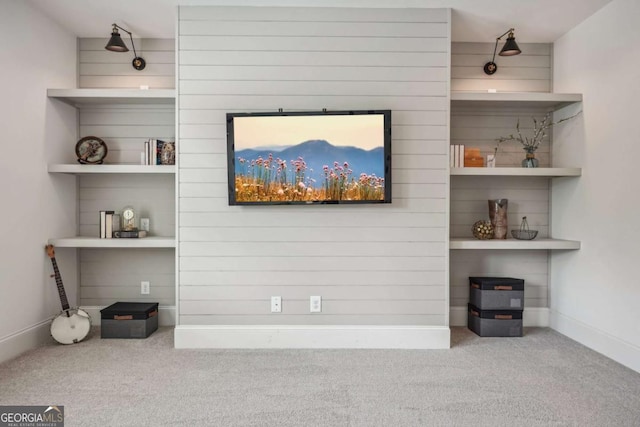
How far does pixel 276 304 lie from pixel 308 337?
36 cm

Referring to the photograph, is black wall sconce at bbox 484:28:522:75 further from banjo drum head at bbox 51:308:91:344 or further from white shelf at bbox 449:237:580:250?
banjo drum head at bbox 51:308:91:344

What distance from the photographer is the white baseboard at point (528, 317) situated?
3.92 meters

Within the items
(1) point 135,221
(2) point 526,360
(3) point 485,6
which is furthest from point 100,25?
(2) point 526,360

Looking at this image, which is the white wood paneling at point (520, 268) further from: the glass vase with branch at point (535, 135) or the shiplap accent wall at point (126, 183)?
the shiplap accent wall at point (126, 183)

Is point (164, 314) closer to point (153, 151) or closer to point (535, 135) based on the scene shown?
point (153, 151)

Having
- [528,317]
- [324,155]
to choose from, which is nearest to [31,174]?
[324,155]

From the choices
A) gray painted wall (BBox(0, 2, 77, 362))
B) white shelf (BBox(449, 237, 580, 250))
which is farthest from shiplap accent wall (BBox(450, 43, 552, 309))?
gray painted wall (BBox(0, 2, 77, 362))

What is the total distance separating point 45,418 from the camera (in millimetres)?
2273

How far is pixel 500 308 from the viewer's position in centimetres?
361

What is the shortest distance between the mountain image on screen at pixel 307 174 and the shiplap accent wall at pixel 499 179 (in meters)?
1.12

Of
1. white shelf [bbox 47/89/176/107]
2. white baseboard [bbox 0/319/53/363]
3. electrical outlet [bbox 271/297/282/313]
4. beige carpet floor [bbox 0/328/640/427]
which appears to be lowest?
beige carpet floor [bbox 0/328/640/427]

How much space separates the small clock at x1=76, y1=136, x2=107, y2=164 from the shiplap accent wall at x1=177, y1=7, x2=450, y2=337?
92cm

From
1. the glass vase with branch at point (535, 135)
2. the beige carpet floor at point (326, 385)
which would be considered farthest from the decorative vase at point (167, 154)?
the glass vase with branch at point (535, 135)

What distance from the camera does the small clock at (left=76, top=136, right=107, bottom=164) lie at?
368 centimetres
